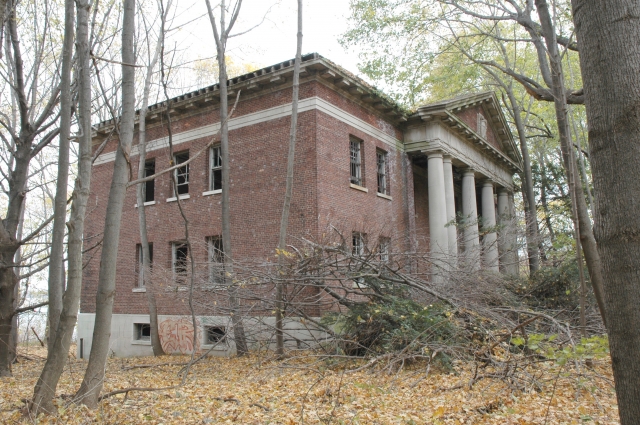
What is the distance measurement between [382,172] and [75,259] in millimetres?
14035

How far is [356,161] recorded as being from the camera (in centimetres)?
1844

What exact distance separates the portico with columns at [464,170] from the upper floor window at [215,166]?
730 cm

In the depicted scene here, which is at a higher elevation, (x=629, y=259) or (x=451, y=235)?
(x=451, y=235)

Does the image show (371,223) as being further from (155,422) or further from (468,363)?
(155,422)

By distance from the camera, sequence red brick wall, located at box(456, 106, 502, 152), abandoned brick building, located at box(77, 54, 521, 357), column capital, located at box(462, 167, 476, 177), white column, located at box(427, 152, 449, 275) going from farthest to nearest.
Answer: column capital, located at box(462, 167, 476, 177) → red brick wall, located at box(456, 106, 502, 152) → white column, located at box(427, 152, 449, 275) → abandoned brick building, located at box(77, 54, 521, 357)

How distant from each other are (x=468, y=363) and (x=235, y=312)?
538 centimetres

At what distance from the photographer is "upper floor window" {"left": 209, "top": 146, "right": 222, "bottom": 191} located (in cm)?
1855

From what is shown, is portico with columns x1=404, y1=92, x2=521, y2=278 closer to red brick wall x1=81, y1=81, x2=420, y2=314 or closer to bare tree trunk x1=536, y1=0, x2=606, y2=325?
red brick wall x1=81, y1=81, x2=420, y2=314

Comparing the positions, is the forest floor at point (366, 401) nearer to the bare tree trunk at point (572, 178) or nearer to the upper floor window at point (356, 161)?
the bare tree trunk at point (572, 178)

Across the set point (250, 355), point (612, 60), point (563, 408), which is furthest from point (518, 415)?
point (250, 355)

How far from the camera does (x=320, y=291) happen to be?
44.1 ft

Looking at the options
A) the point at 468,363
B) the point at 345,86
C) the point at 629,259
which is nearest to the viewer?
the point at 629,259

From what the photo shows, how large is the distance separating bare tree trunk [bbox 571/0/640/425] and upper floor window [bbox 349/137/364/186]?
15379mm

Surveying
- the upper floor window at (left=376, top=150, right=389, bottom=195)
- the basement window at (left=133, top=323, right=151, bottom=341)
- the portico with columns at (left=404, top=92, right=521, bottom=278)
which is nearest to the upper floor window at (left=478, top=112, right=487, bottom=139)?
the portico with columns at (left=404, top=92, right=521, bottom=278)
